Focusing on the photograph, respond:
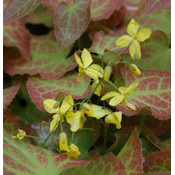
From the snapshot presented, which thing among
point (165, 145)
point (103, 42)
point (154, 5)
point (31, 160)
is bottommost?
point (165, 145)

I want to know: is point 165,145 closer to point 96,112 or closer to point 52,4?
point 96,112

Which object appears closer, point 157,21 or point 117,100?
point 117,100

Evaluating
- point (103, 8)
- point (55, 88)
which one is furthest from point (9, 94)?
point (103, 8)

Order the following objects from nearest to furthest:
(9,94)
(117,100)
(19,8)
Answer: (117,100)
(19,8)
(9,94)

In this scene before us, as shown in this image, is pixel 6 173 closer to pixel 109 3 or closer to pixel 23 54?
pixel 23 54

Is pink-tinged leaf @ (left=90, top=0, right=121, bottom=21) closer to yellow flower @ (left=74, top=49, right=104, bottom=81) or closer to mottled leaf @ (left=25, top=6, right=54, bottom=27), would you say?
mottled leaf @ (left=25, top=6, right=54, bottom=27)

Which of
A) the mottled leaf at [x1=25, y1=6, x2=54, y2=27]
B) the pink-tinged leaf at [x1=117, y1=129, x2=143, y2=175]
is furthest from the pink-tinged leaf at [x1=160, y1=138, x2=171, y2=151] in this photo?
the mottled leaf at [x1=25, y1=6, x2=54, y2=27]

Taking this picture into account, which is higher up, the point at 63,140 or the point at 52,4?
the point at 52,4

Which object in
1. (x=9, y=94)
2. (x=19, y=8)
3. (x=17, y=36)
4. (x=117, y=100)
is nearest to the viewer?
(x=117, y=100)
